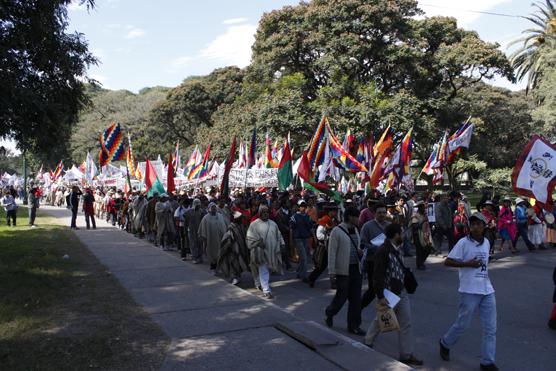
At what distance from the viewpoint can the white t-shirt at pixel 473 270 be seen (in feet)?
17.2

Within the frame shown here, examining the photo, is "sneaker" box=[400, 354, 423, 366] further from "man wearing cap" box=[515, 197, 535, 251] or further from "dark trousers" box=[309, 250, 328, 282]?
"man wearing cap" box=[515, 197, 535, 251]

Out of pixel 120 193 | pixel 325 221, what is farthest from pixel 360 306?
pixel 120 193

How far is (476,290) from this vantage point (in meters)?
5.22

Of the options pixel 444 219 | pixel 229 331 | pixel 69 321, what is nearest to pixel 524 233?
pixel 444 219

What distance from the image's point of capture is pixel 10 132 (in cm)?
1129

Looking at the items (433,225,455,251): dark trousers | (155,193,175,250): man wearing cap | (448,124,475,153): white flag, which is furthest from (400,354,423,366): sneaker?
(448,124,475,153): white flag

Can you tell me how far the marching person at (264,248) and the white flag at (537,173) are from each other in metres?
3.95

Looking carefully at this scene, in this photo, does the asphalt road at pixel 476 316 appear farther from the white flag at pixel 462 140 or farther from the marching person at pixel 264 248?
the white flag at pixel 462 140

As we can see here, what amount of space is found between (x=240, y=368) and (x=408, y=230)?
873cm

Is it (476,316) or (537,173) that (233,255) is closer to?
(476,316)

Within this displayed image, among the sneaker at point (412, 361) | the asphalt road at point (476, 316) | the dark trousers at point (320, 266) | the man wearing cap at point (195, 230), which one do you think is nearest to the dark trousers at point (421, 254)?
the asphalt road at point (476, 316)

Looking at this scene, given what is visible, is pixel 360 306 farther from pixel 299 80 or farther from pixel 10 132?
pixel 299 80

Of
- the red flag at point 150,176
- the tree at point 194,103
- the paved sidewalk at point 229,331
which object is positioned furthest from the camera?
the tree at point 194,103

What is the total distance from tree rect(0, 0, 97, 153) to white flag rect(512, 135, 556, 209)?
8573 mm
